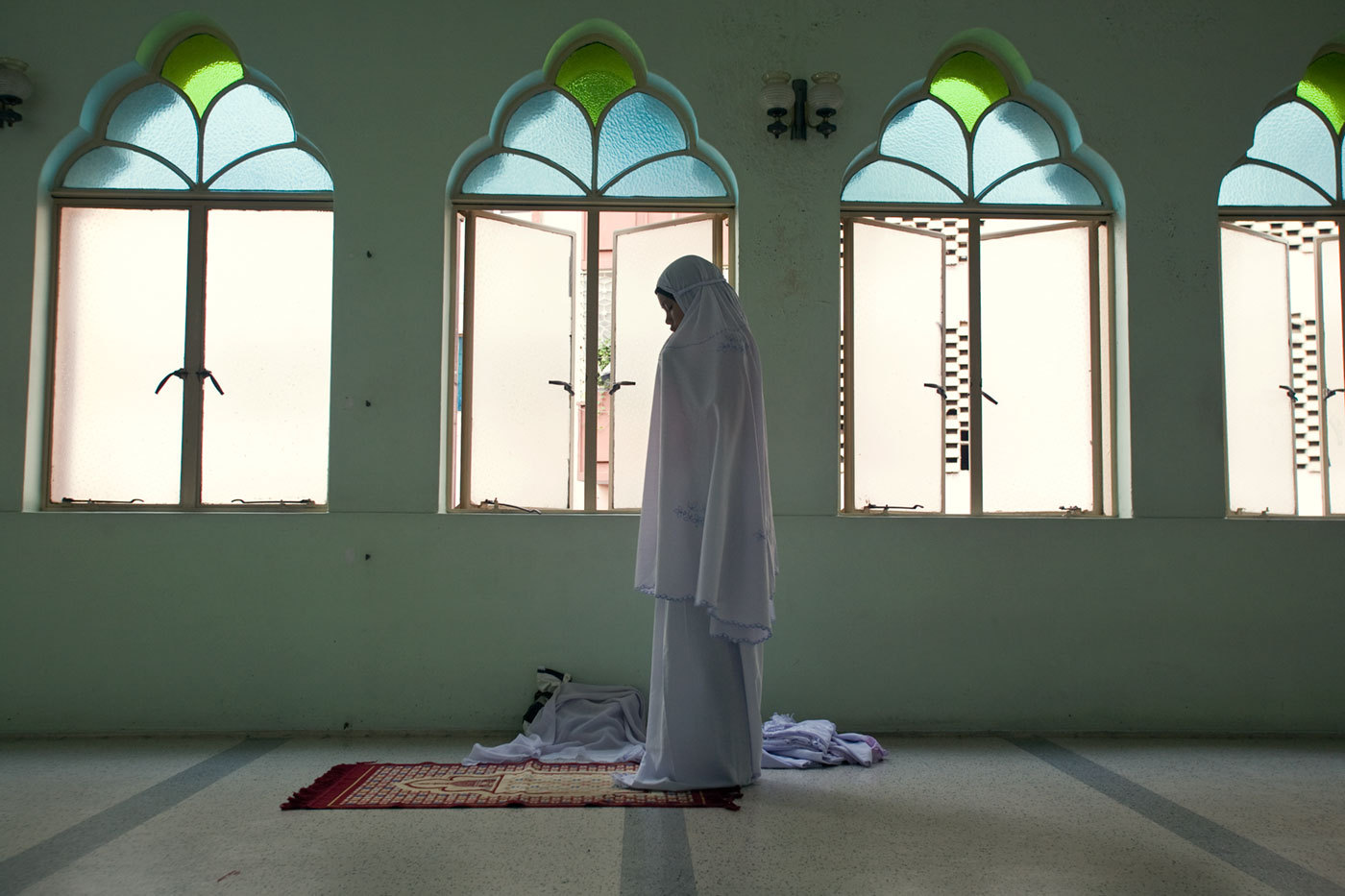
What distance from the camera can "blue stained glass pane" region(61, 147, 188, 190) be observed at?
4297mm

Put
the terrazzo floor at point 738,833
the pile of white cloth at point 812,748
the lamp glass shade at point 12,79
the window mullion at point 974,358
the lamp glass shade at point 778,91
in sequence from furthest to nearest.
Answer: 1. the window mullion at point 974,358
2. the lamp glass shade at point 778,91
3. the lamp glass shade at point 12,79
4. the pile of white cloth at point 812,748
5. the terrazzo floor at point 738,833

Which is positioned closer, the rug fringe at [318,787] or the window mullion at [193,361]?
the rug fringe at [318,787]

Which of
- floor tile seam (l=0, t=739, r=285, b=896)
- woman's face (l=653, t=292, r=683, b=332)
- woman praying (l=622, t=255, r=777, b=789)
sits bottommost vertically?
floor tile seam (l=0, t=739, r=285, b=896)

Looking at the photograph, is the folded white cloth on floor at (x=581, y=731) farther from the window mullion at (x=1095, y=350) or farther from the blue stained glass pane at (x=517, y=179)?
the window mullion at (x=1095, y=350)

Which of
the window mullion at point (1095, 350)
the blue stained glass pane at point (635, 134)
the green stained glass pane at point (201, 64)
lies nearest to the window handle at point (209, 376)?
the green stained glass pane at point (201, 64)

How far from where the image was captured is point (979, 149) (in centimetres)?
448

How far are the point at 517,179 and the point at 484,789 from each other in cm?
263

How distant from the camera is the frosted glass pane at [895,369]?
14.4ft

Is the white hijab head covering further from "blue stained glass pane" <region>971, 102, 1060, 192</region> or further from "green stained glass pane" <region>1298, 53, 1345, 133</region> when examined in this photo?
"green stained glass pane" <region>1298, 53, 1345, 133</region>

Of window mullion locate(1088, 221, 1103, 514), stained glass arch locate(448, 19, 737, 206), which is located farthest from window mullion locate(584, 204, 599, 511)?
window mullion locate(1088, 221, 1103, 514)

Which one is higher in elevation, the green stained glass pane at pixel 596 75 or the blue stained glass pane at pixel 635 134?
the green stained glass pane at pixel 596 75

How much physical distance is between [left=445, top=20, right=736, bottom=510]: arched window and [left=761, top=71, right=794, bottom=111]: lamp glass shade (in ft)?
1.14

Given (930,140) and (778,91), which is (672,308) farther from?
(930,140)

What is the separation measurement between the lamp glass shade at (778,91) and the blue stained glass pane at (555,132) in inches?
32.0
